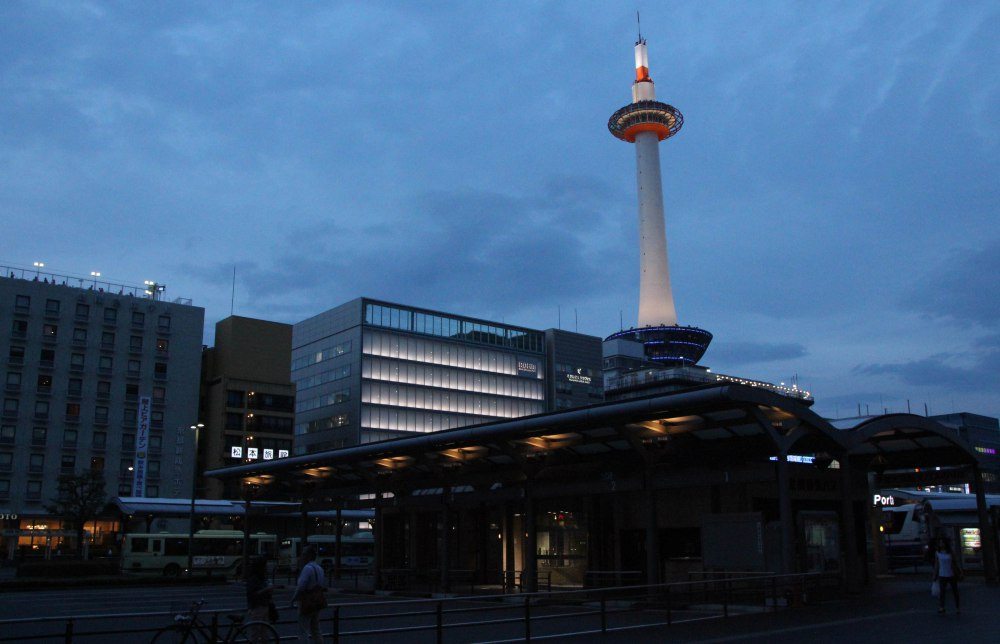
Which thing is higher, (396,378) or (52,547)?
(396,378)

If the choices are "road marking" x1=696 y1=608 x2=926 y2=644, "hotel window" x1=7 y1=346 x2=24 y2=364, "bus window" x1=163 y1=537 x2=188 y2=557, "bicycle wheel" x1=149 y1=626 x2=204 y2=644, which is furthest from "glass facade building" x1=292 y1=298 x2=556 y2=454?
"road marking" x1=696 y1=608 x2=926 y2=644

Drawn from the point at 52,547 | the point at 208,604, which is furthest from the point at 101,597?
the point at 52,547

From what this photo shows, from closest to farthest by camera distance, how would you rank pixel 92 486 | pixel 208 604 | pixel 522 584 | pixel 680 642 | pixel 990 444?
pixel 680 642
pixel 208 604
pixel 522 584
pixel 92 486
pixel 990 444

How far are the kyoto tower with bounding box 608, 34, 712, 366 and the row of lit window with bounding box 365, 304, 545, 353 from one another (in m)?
32.5

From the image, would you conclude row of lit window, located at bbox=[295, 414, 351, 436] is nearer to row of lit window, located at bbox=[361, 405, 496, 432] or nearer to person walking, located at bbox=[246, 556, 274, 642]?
row of lit window, located at bbox=[361, 405, 496, 432]

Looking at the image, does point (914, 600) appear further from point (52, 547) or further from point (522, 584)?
point (52, 547)

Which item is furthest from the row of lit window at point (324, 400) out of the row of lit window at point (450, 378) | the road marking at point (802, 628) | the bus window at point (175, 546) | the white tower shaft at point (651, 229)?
the road marking at point (802, 628)

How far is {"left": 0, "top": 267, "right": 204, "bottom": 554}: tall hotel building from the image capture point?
3177 inches

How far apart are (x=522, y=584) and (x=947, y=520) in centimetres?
2256

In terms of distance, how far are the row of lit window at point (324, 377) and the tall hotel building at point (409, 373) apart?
0.13 m

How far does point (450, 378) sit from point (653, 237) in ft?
172

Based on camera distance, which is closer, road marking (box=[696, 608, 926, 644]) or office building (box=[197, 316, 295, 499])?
road marking (box=[696, 608, 926, 644])

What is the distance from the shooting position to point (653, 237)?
15225 centimetres

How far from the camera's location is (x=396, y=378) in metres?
113
